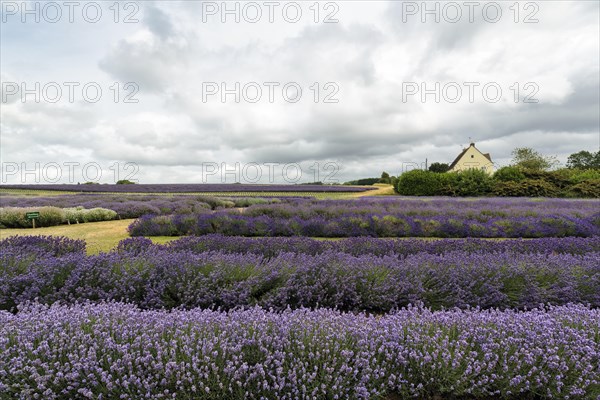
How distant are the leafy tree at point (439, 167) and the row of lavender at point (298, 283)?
170ft

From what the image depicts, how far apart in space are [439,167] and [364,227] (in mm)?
48697

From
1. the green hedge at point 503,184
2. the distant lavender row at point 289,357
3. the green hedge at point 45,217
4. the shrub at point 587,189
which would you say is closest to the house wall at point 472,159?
the green hedge at point 503,184

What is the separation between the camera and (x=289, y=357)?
2.49 metres

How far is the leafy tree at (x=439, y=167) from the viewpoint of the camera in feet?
177

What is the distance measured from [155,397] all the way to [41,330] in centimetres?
115

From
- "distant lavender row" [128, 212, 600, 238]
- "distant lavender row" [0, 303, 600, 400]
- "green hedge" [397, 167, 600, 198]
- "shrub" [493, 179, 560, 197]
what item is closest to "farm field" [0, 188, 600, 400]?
"distant lavender row" [0, 303, 600, 400]

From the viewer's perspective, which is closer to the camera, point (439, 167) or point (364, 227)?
point (364, 227)

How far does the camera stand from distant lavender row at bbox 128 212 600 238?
9.87 m

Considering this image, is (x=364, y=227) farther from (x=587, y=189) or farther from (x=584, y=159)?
(x=584, y=159)

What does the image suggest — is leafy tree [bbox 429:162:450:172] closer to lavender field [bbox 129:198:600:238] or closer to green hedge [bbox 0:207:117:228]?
lavender field [bbox 129:198:600:238]

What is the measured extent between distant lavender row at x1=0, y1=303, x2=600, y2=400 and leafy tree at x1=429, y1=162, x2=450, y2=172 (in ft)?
178

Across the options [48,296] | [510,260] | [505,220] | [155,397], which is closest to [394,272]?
[510,260]

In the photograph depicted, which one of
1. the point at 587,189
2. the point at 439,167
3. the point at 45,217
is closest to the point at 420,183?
the point at 587,189

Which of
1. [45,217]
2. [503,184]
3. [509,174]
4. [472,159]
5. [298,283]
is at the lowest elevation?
[298,283]
